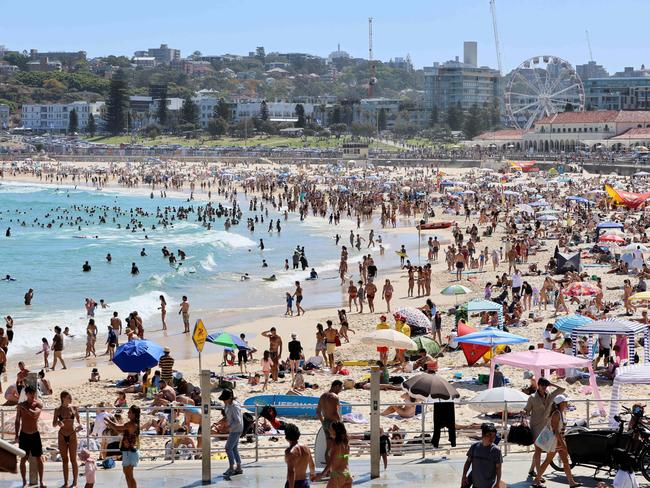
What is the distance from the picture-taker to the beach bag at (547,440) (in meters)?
8.68

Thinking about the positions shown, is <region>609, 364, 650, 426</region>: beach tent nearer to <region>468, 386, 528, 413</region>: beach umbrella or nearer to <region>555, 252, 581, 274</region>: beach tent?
<region>468, 386, 528, 413</region>: beach umbrella

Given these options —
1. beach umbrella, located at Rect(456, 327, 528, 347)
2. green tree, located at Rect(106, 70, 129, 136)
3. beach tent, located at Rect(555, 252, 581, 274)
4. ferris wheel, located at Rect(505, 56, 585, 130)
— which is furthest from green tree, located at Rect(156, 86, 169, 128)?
beach umbrella, located at Rect(456, 327, 528, 347)

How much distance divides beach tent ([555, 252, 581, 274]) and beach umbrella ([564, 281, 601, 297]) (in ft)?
13.0

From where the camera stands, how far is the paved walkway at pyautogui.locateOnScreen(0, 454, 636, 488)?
893cm

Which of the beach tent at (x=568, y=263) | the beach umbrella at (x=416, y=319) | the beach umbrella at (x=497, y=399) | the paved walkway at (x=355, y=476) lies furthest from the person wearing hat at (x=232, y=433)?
the beach tent at (x=568, y=263)

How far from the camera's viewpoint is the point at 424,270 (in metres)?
25.5

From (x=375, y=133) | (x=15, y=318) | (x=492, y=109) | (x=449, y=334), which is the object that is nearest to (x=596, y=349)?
(x=449, y=334)

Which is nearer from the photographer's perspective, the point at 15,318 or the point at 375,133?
the point at 15,318

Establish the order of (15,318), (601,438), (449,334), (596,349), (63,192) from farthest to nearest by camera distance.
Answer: (63,192), (15,318), (449,334), (596,349), (601,438)

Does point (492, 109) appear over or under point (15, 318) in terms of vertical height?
over

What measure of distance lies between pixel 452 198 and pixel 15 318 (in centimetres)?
3237

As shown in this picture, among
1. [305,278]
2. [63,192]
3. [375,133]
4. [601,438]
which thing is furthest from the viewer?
[375,133]

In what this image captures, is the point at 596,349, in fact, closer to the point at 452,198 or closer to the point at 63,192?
the point at 452,198

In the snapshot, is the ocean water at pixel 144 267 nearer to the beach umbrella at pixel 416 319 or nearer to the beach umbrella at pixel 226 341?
the beach umbrella at pixel 226 341
